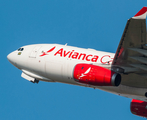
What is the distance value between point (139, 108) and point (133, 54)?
36.2ft

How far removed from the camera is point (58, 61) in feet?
94.2

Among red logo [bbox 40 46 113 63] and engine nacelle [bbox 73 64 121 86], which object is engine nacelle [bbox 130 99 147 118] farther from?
engine nacelle [bbox 73 64 121 86]

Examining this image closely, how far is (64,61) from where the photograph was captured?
2839 centimetres

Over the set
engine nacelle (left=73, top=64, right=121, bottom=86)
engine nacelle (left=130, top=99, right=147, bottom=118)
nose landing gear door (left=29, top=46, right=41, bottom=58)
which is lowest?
engine nacelle (left=130, top=99, right=147, bottom=118)

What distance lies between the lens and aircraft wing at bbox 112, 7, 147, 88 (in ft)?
62.9

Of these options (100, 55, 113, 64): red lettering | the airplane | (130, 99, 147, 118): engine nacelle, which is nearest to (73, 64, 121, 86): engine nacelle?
the airplane

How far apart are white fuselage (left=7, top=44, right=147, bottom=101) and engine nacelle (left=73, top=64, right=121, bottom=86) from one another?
96 cm

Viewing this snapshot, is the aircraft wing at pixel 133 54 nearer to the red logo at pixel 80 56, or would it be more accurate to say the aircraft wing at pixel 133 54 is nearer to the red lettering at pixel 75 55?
the red logo at pixel 80 56

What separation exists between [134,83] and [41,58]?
9.28 m

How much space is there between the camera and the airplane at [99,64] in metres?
21.0

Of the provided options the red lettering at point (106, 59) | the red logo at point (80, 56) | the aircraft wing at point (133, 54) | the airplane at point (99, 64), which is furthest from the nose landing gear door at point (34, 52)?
the aircraft wing at point (133, 54)

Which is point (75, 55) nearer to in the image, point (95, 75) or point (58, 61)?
point (58, 61)

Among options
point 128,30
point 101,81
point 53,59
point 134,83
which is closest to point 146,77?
point 134,83

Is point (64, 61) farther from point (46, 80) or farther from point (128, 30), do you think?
point (128, 30)
